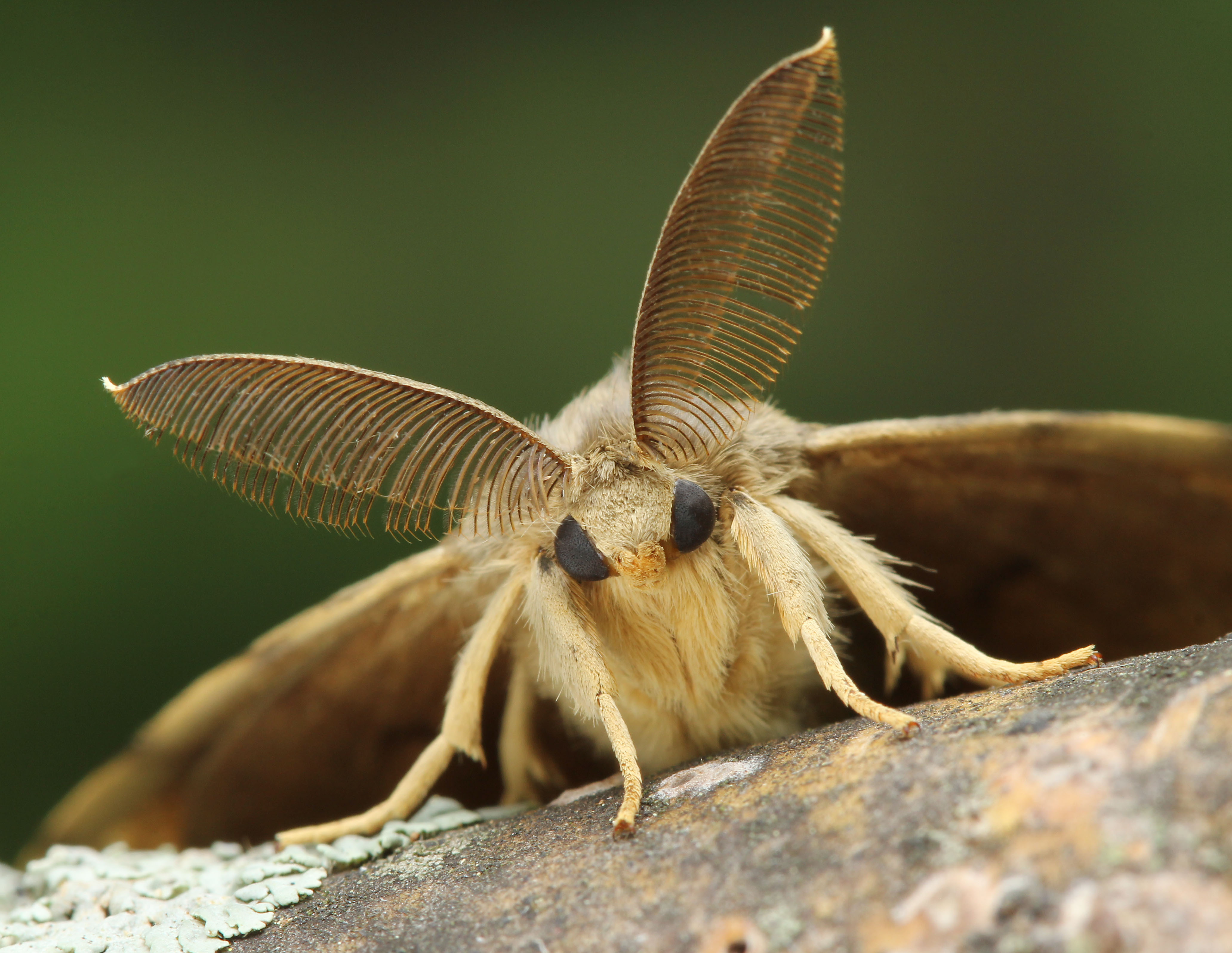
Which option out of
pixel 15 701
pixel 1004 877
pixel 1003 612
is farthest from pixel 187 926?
pixel 15 701

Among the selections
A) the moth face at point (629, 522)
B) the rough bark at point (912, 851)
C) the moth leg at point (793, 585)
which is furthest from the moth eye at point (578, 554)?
the rough bark at point (912, 851)

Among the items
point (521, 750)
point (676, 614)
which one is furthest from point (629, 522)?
point (521, 750)

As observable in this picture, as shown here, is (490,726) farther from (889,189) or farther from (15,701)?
(889,189)

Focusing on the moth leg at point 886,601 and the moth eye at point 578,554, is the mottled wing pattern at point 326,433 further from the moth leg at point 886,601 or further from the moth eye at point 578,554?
the moth leg at point 886,601

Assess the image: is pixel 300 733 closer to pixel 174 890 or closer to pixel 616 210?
pixel 174 890

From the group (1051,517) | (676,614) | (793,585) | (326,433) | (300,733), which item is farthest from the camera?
(300,733)
